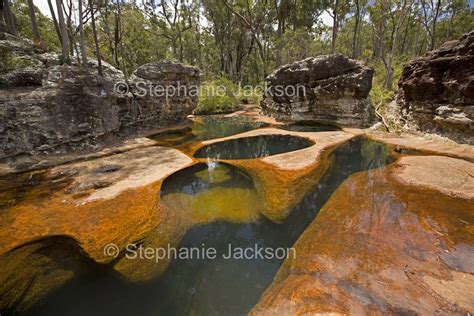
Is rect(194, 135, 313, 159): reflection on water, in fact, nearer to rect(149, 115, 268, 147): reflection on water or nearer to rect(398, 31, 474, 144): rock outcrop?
rect(149, 115, 268, 147): reflection on water

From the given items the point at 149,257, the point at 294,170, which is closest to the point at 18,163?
the point at 149,257

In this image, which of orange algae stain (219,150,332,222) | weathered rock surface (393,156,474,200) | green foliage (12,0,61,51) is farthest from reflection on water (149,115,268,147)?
green foliage (12,0,61,51)

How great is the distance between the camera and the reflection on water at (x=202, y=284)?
302cm

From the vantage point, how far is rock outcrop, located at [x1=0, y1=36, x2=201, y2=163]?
7285mm

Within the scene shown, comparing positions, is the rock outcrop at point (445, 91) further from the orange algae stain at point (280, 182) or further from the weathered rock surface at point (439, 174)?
the orange algae stain at point (280, 182)

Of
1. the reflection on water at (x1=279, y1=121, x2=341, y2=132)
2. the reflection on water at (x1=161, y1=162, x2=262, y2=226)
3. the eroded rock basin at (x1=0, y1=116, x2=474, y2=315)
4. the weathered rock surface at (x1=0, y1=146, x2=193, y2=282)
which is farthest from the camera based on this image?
the reflection on water at (x1=279, y1=121, x2=341, y2=132)

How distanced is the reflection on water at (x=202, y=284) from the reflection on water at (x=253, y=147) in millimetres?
4085

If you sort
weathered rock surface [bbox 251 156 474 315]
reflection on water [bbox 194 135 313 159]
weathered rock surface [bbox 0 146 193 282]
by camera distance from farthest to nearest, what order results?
reflection on water [bbox 194 135 313 159] → weathered rock surface [bbox 0 146 193 282] → weathered rock surface [bbox 251 156 474 315]

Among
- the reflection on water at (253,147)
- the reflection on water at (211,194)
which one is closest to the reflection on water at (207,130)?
the reflection on water at (253,147)

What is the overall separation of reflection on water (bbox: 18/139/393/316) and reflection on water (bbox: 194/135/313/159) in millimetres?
4085

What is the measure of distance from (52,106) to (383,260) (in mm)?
10309

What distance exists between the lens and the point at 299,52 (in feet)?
73.9

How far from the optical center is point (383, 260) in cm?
332

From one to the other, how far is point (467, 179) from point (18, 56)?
1505cm
